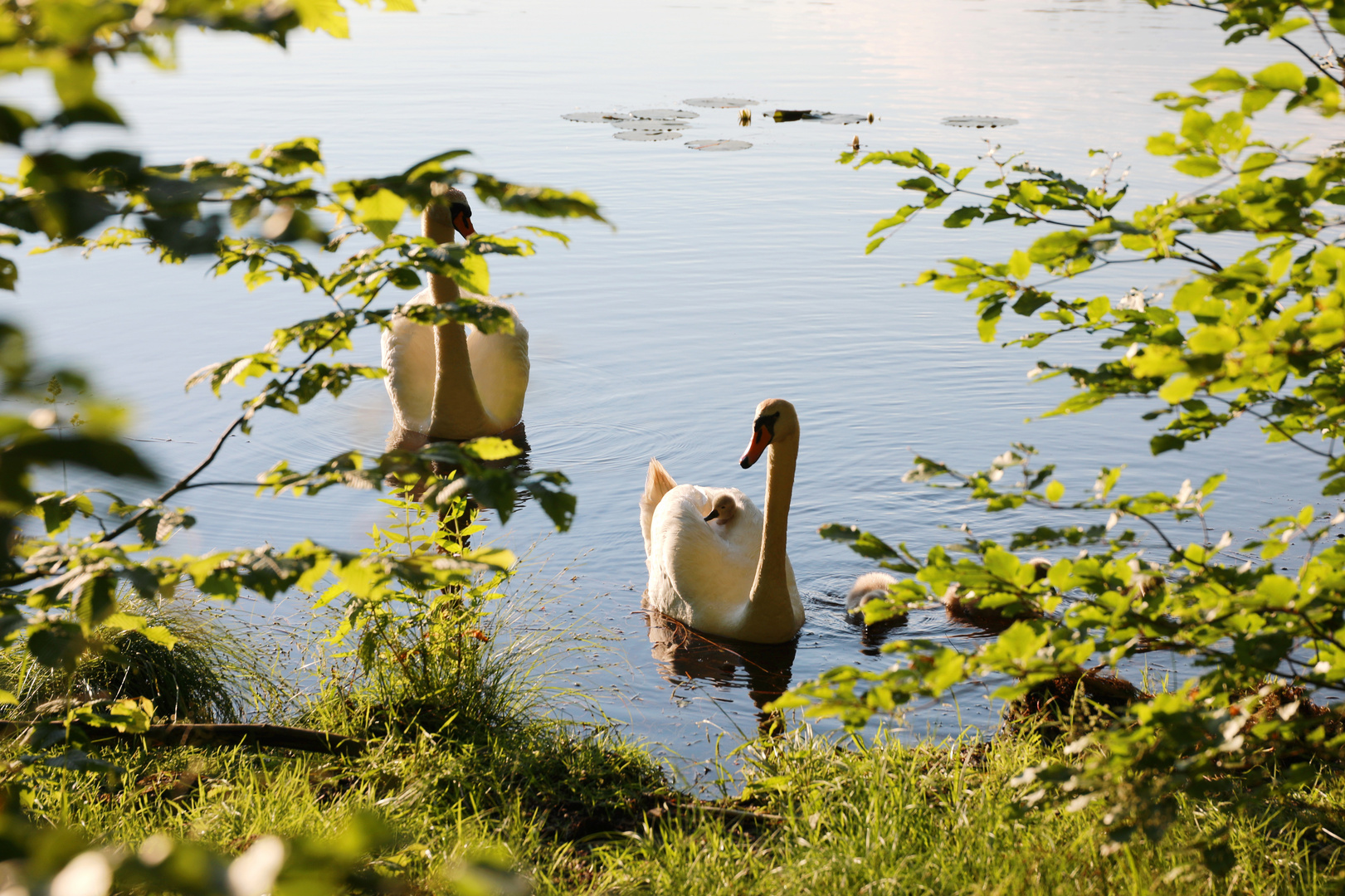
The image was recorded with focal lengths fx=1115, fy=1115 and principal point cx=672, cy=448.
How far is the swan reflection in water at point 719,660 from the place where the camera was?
575 centimetres

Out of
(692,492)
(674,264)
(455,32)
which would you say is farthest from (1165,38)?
(692,492)

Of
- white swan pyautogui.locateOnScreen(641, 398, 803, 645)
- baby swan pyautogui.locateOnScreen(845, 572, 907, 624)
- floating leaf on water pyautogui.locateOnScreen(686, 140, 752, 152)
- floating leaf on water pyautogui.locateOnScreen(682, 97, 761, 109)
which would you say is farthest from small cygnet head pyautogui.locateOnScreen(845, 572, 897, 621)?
floating leaf on water pyautogui.locateOnScreen(682, 97, 761, 109)

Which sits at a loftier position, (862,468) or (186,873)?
(186,873)

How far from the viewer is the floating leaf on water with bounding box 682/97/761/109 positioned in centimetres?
2178

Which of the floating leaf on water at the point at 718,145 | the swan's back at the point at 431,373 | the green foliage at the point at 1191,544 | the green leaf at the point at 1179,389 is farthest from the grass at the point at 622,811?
the floating leaf on water at the point at 718,145

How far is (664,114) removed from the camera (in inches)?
816

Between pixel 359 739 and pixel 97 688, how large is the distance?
4.02 feet

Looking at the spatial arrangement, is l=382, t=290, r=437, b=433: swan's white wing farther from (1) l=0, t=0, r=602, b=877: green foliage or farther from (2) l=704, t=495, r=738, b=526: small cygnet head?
(1) l=0, t=0, r=602, b=877: green foliage

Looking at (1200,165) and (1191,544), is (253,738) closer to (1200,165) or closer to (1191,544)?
(1191,544)

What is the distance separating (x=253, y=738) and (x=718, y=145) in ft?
52.2

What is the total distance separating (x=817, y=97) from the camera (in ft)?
73.7

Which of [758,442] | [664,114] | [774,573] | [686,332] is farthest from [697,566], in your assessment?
[664,114]

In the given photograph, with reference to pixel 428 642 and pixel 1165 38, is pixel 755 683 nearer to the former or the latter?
pixel 428 642

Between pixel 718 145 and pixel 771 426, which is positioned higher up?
pixel 718 145
